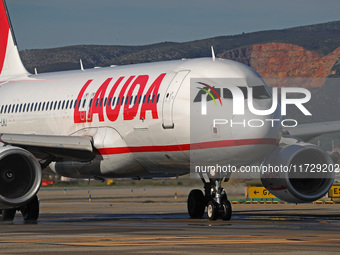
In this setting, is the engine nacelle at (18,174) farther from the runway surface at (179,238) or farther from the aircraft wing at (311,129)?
Result: the aircraft wing at (311,129)

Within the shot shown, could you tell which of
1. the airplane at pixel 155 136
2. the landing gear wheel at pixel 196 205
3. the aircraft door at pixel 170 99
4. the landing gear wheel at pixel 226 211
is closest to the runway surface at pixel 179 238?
the landing gear wheel at pixel 226 211

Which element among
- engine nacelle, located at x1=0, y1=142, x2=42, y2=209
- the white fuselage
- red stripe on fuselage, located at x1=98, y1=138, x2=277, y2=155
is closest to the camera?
red stripe on fuselage, located at x1=98, y1=138, x2=277, y2=155

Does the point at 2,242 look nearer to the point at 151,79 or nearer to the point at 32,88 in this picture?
the point at 151,79

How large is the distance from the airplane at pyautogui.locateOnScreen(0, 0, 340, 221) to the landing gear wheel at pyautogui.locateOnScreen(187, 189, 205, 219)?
0.11ft

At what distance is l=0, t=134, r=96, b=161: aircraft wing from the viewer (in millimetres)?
27422

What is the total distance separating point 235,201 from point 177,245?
2789cm

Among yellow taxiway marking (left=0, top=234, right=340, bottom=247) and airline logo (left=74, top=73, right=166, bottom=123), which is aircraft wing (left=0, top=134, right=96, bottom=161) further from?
yellow taxiway marking (left=0, top=234, right=340, bottom=247)

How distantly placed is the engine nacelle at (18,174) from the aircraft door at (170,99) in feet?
12.7

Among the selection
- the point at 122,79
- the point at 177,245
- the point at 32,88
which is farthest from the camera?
the point at 32,88

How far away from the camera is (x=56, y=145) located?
27.6 metres

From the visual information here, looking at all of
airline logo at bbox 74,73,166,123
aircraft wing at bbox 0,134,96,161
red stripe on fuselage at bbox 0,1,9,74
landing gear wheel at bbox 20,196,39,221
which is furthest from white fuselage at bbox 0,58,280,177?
red stripe on fuselage at bbox 0,1,9,74

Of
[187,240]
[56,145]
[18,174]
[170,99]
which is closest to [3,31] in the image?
[56,145]

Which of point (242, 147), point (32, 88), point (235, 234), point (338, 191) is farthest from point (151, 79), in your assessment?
point (338, 191)

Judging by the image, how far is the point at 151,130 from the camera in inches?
1061
